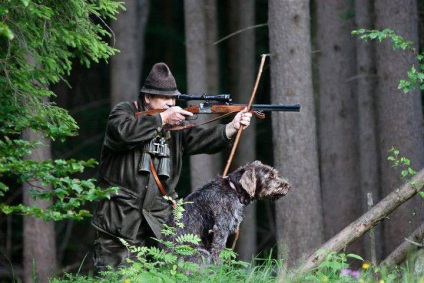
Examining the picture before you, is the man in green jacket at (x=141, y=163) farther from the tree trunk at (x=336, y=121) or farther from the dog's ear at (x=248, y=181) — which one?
the tree trunk at (x=336, y=121)

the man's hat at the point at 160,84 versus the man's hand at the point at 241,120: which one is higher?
the man's hat at the point at 160,84

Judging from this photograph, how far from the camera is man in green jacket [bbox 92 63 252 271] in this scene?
9125 millimetres

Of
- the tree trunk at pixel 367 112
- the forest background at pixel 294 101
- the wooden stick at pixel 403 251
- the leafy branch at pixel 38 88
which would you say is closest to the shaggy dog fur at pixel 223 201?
the forest background at pixel 294 101

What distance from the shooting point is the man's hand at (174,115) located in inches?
357

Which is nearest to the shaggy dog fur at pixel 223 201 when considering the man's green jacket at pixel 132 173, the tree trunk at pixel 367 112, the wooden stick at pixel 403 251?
the man's green jacket at pixel 132 173

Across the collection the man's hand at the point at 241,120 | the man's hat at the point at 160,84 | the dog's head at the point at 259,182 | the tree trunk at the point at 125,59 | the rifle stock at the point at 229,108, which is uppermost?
the tree trunk at the point at 125,59

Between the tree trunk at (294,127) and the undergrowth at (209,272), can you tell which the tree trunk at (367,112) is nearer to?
the tree trunk at (294,127)

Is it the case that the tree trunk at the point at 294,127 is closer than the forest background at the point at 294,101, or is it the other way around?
the tree trunk at the point at 294,127

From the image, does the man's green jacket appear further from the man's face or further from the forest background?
the forest background

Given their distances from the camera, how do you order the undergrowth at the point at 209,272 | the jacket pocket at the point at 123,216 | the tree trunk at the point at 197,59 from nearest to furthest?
the undergrowth at the point at 209,272
the jacket pocket at the point at 123,216
the tree trunk at the point at 197,59

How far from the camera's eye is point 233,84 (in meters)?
24.2

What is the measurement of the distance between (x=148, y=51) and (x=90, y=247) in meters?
5.77

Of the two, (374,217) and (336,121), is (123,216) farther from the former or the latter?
(336,121)

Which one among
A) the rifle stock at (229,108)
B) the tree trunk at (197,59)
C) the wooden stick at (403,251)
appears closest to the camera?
the rifle stock at (229,108)
